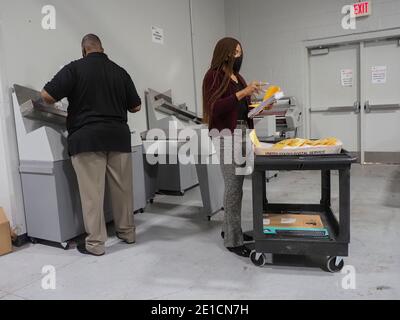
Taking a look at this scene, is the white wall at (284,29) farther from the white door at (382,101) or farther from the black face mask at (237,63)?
the black face mask at (237,63)

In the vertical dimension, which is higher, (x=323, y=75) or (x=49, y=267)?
(x=323, y=75)

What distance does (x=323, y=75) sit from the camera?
554 centimetres

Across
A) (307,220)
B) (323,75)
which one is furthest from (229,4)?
(307,220)

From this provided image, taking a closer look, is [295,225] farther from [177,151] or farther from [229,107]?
[177,151]

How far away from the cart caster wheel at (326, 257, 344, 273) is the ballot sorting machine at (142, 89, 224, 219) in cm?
127

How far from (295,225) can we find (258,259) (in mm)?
314

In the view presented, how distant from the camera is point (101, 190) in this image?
2.43 m

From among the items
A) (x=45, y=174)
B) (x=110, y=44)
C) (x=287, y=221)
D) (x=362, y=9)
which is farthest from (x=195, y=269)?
(x=362, y=9)

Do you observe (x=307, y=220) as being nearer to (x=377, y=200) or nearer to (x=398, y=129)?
(x=377, y=200)

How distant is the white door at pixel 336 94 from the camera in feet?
17.6

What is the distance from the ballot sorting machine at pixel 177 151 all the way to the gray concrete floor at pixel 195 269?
31 centimetres

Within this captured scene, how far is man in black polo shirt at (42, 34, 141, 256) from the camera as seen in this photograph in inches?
90.0

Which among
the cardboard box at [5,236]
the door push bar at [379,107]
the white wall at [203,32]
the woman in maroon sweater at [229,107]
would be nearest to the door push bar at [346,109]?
the door push bar at [379,107]

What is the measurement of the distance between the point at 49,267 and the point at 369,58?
4993 mm
